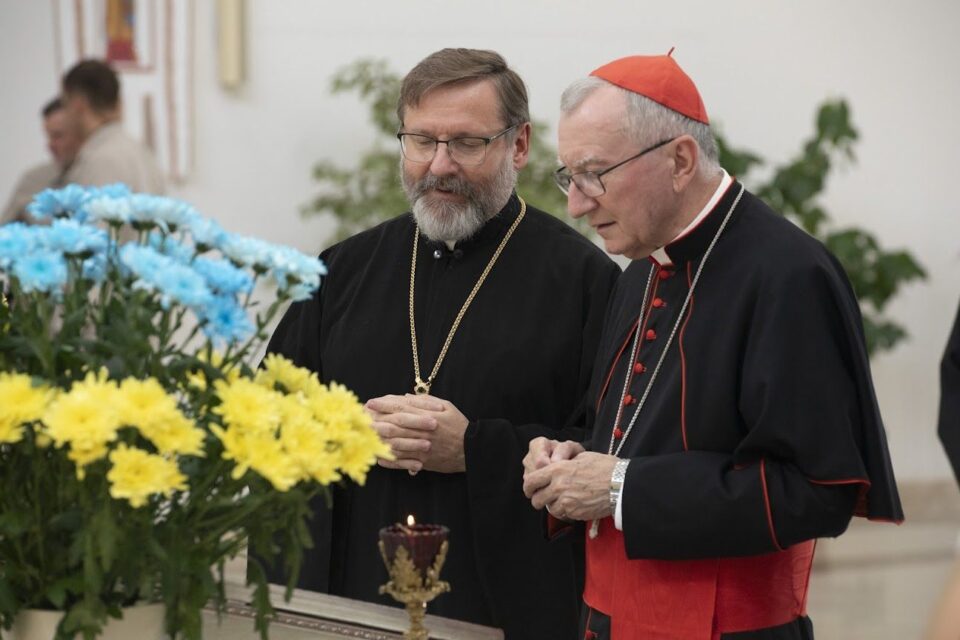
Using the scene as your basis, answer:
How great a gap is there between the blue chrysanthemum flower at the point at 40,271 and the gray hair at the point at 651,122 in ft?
4.03

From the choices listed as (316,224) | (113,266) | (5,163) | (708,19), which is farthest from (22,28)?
(113,266)

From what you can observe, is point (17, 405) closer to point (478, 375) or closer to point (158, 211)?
point (158, 211)

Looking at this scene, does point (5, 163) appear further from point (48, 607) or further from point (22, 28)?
point (48, 607)

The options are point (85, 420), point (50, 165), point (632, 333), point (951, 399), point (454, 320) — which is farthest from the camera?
point (50, 165)

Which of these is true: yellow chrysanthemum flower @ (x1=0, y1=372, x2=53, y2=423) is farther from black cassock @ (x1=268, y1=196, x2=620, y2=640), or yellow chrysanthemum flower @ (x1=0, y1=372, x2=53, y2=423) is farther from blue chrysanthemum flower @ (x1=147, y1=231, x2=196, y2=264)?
black cassock @ (x1=268, y1=196, x2=620, y2=640)

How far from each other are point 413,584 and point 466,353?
4.68 feet

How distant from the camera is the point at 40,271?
5.46 feet

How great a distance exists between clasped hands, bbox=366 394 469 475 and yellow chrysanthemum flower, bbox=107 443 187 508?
1.40m

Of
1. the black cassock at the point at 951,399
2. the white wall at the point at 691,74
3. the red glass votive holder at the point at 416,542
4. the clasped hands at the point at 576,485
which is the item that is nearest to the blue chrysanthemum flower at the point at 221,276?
the red glass votive holder at the point at 416,542

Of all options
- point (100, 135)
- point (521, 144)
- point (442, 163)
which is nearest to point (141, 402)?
point (442, 163)

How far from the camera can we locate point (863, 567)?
27.0 feet

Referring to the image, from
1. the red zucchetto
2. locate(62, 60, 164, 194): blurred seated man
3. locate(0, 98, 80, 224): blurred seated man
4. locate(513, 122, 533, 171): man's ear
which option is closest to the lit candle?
the red zucchetto

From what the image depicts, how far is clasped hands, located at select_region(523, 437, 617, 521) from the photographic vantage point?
2.49 meters

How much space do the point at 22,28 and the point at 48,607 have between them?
7.36 m
